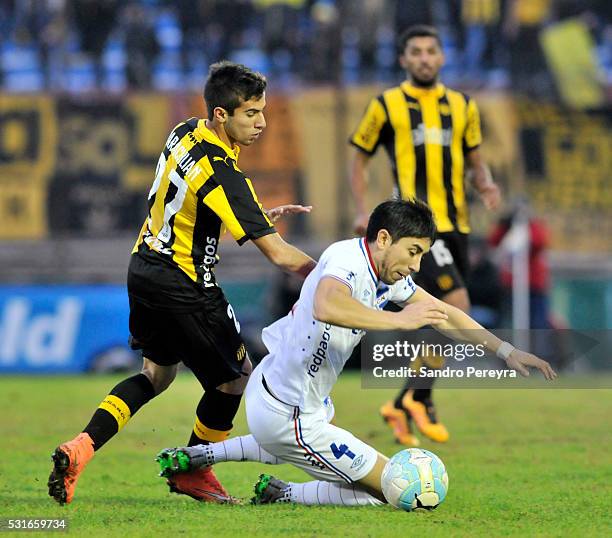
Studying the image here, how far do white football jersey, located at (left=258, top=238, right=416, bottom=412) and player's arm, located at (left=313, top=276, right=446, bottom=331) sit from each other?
0.68 ft

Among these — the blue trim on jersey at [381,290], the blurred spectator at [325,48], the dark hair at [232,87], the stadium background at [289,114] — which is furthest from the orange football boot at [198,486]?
the blurred spectator at [325,48]

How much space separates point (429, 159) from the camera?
28.1ft

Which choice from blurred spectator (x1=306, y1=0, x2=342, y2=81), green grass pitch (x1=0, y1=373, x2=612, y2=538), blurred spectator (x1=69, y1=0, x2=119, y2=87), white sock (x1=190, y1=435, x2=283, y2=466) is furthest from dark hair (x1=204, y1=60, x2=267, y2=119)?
blurred spectator (x1=69, y1=0, x2=119, y2=87)

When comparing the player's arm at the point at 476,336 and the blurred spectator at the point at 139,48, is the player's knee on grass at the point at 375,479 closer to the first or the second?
the player's arm at the point at 476,336

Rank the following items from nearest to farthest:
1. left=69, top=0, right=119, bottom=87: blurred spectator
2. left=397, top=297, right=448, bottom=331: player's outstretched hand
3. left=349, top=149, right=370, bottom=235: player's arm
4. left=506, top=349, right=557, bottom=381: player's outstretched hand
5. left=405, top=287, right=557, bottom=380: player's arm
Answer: left=397, top=297, right=448, bottom=331: player's outstretched hand, left=506, top=349, right=557, bottom=381: player's outstretched hand, left=405, top=287, right=557, bottom=380: player's arm, left=349, top=149, right=370, bottom=235: player's arm, left=69, top=0, right=119, bottom=87: blurred spectator

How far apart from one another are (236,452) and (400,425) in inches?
108

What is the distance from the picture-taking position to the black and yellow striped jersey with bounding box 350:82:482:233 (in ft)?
28.1

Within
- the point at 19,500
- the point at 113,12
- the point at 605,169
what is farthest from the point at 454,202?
the point at 113,12

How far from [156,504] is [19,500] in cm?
68

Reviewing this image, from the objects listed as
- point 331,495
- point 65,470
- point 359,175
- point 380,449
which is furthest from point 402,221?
point 359,175

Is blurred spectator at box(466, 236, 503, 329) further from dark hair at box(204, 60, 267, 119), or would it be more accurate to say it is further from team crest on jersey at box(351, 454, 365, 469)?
team crest on jersey at box(351, 454, 365, 469)

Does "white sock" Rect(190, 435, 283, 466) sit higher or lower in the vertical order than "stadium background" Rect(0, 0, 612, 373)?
lower

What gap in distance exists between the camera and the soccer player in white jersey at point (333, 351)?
5312 millimetres

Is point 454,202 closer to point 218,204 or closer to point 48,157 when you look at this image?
point 218,204
